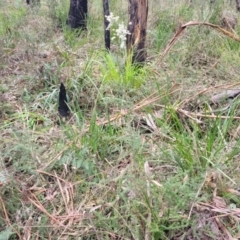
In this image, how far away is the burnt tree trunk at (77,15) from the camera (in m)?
5.16

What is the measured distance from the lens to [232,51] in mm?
3734

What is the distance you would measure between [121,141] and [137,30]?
1.59 m

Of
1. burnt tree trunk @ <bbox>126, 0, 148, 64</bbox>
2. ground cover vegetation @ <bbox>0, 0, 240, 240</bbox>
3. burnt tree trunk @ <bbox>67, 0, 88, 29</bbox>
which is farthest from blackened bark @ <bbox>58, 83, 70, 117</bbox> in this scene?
burnt tree trunk @ <bbox>67, 0, 88, 29</bbox>

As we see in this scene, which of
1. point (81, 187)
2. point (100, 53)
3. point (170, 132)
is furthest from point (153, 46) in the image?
point (81, 187)

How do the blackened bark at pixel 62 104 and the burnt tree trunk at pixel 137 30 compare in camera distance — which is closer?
the blackened bark at pixel 62 104

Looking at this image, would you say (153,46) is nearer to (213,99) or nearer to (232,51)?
(232,51)

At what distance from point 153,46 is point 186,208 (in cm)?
257

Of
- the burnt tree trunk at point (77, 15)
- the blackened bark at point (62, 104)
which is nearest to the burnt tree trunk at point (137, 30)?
the blackened bark at point (62, 104)

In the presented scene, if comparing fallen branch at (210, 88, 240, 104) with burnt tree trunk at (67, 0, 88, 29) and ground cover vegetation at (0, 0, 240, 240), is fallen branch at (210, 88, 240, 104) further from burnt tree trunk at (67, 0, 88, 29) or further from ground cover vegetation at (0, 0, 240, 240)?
burnt tree trunk at (67, 0, 88, 29)

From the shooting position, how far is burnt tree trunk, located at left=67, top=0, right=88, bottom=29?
516 cm

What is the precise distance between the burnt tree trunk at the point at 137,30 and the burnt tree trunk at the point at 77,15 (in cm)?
148

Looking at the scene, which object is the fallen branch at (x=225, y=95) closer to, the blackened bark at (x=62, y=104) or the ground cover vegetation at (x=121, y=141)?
the ground cover vegetation at (x=121, y=141)

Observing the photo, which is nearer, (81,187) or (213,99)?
(81,187)

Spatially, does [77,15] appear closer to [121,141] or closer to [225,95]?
[225,95]
